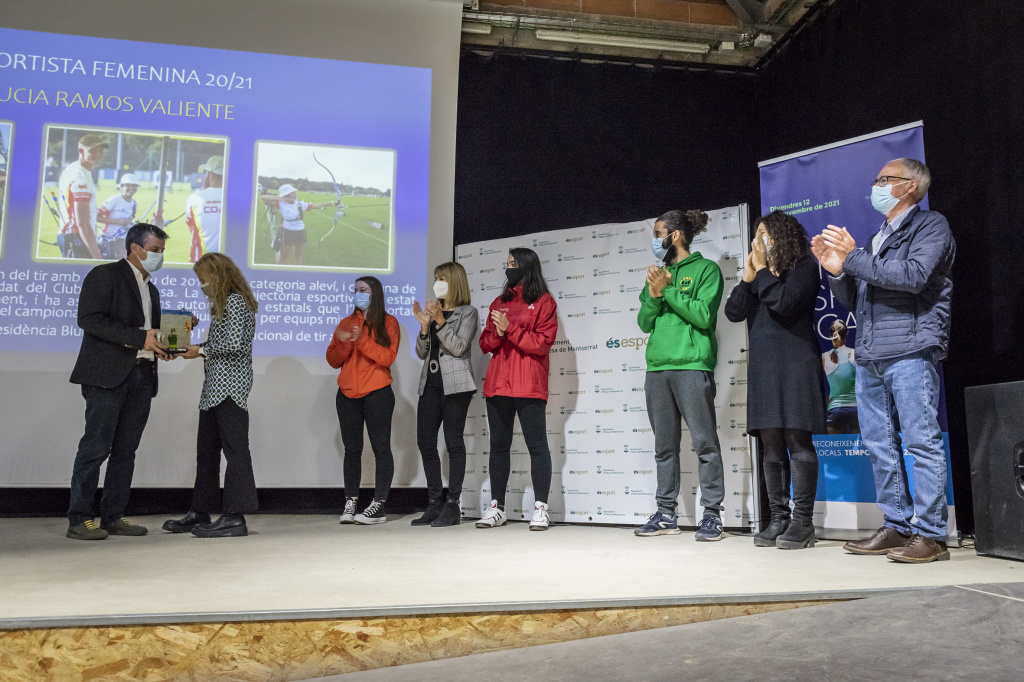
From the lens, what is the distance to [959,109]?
13.2 feet

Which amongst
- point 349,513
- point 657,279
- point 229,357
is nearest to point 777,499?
point 657,279

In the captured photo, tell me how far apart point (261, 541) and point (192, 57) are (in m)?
3.34

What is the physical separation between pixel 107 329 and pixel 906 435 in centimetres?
348

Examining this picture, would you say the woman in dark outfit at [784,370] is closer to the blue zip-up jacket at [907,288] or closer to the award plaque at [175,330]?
the blue zip-up jacket at [907,288]

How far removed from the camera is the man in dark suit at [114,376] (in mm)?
3570

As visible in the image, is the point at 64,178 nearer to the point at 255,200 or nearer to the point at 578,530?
the point at 255,200

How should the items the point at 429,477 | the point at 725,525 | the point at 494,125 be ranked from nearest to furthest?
1. the point at 725,525
2. the point at 429,477
3. the point at 494,125

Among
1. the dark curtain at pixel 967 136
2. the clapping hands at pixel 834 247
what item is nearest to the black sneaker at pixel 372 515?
the clapping hands at pixel 834 247

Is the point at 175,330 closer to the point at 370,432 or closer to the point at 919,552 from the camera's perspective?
the point at 370,432

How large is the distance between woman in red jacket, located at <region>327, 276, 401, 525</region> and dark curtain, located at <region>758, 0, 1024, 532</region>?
303cm

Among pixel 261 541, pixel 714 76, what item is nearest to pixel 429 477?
pixel 261 541

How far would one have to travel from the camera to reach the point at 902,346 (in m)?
2.84

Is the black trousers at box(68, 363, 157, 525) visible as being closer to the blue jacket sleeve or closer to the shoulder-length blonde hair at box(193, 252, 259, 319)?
the shoulder-length blonde hair at box(193, 252, 259, 319)

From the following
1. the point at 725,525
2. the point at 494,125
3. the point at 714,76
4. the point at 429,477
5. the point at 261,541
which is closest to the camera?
the point at 261,541
